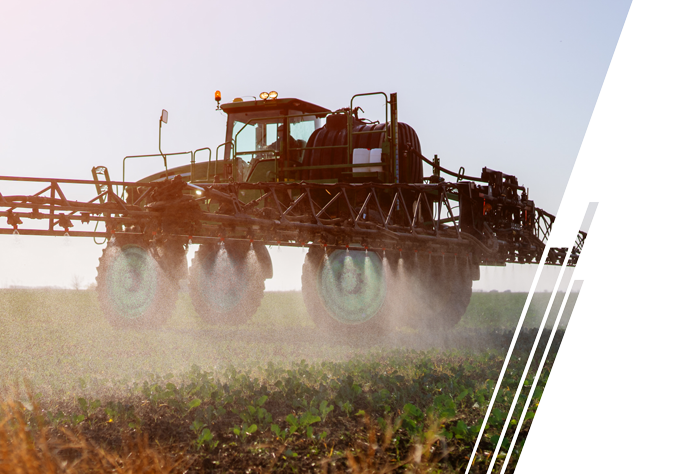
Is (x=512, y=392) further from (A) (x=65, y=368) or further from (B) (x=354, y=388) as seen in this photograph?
(A) (x=65, y=368)

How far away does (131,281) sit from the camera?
11.4 metres

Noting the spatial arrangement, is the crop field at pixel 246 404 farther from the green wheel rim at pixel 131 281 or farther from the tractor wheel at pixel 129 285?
the green wheel rim at pixel 131 281

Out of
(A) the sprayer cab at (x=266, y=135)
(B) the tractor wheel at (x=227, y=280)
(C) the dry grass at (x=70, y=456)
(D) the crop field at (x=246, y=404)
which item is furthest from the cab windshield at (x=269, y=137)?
(C) the dry grass at (x=70, y=456)

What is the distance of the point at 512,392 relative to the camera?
745 cm

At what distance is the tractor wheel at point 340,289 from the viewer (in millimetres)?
11242

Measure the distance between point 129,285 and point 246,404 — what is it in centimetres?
593

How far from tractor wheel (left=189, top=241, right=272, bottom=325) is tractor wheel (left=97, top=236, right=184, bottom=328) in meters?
1.48

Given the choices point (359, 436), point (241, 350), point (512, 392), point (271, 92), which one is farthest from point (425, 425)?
point (271, 92)

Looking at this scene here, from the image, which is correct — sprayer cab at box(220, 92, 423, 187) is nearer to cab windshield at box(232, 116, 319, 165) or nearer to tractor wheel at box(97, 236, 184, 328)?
cab windshield at box(232, 116, 319, 165)

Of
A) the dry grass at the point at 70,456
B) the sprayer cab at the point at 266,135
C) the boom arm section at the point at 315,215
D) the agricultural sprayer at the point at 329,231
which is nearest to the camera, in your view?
the dry grass at the point at 70,456

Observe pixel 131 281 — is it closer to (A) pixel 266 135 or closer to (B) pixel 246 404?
(A) pixel 266 135

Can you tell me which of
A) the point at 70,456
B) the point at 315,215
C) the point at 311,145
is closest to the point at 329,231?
the point at 315,215

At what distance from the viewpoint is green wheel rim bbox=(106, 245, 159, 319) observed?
11281 millimetres

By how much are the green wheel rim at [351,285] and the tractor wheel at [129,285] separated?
8.92 ft
